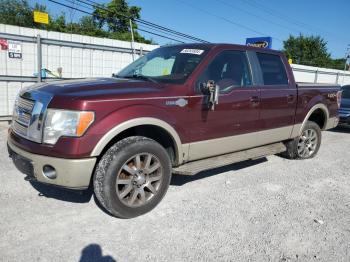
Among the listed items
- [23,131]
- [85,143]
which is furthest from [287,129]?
[23,131]

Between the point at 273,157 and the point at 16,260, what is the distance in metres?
5.05

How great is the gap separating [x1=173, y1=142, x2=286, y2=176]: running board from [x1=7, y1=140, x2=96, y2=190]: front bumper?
1.21 m

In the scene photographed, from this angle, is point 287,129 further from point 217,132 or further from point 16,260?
point 16,260

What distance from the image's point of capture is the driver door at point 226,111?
419cm

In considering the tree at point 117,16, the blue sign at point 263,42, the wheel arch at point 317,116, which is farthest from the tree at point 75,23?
the wheel arch at point 317,116

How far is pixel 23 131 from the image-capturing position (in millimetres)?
3549

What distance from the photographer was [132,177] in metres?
3.67

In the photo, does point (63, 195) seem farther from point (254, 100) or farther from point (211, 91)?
point (254, 100)

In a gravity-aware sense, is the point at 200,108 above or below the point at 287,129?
above

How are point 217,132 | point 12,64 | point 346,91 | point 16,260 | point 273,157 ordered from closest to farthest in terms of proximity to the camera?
point 16,260
point 217,132
point 273,157
point 12,64
point 346,91

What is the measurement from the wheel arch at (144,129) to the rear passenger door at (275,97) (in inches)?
65.8

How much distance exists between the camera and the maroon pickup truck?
327 cm

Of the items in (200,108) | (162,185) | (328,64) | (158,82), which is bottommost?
(162,185)

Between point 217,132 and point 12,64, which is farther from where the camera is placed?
point 12,64
